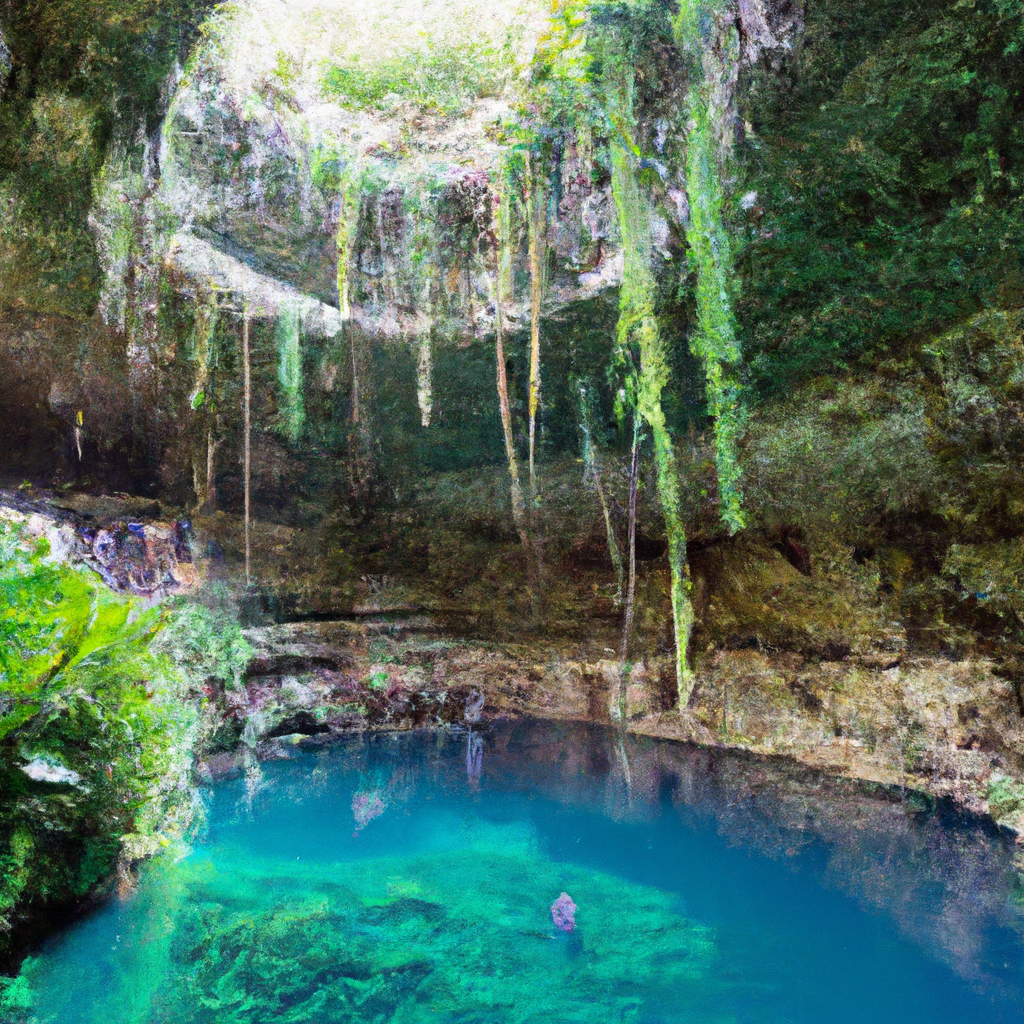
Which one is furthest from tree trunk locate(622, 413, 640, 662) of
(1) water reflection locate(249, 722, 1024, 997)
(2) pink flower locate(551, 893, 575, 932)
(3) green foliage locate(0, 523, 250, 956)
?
(3) green foliage locate(0, 523, 250, 956)

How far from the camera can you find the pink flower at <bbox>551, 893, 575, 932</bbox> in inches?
189

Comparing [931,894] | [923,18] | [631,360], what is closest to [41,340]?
[631,360]

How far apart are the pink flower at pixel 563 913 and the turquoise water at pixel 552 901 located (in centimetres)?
4

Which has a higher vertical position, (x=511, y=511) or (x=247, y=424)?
(x=247, y=424)

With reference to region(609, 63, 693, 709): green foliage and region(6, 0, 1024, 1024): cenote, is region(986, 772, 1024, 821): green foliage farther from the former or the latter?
region(609, 63, 693, 709): green foliage

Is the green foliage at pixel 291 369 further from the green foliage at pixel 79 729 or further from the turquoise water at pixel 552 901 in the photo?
the turquoise water at pixel 552 901

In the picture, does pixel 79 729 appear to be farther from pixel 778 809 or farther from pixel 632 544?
pixel 778 809

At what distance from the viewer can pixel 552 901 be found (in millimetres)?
5012

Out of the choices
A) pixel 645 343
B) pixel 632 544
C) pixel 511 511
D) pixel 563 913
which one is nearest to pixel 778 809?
pixel 563 913

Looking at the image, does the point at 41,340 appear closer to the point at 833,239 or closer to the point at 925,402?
the point at 833,239

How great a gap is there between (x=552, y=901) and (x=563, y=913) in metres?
0.13

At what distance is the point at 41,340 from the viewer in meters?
5.90

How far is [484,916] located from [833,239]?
4701 millimetres

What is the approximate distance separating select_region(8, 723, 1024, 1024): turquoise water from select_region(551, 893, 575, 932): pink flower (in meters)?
0.04
